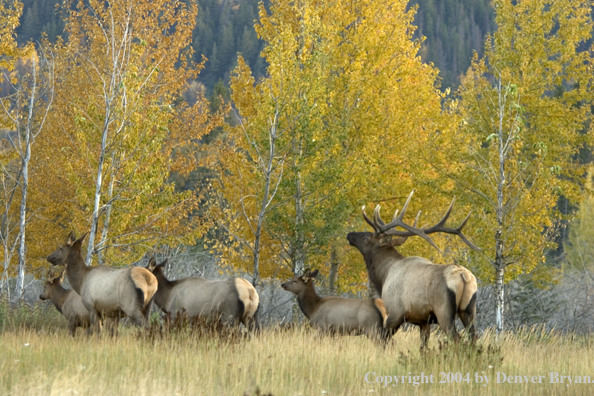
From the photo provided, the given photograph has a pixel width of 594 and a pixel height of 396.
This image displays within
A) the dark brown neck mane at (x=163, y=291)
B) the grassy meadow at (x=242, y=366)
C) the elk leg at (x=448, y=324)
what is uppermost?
the dark brown neck mane at (x=163, y=291)

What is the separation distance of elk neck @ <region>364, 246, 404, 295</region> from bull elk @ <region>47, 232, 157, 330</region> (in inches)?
131

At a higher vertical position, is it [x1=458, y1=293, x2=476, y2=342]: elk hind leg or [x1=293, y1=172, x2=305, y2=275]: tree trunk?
[x1=293, y1=172, x2=305, y2=275]: tree trunk

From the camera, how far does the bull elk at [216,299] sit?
1048cm

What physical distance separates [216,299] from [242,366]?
338 cm

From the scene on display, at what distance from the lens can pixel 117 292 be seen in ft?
33.2

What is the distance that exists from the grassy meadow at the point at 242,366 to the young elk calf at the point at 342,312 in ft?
4.13

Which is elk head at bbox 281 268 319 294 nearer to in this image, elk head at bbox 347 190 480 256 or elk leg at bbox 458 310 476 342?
elk head at bbox 347 190 480 256

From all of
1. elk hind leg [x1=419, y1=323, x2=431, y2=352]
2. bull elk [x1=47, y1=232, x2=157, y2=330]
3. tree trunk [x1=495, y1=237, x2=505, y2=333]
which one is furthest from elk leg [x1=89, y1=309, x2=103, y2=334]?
tree trunk [x1=495, y1=237, x2=505, y2=333]

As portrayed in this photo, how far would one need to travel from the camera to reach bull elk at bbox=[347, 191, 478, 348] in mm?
8320

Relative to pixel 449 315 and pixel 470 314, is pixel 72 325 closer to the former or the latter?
pixel 449 315

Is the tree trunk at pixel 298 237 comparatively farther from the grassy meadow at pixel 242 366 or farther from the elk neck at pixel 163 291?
the grassy meadow at pixel 242 366

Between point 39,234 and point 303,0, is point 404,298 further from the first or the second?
point 39,234

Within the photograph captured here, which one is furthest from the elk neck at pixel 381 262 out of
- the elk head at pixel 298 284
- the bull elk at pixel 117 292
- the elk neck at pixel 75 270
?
the elk neck at pixel 75 270

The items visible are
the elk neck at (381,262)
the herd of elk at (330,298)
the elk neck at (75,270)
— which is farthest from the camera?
the elk neck at (75,270)
